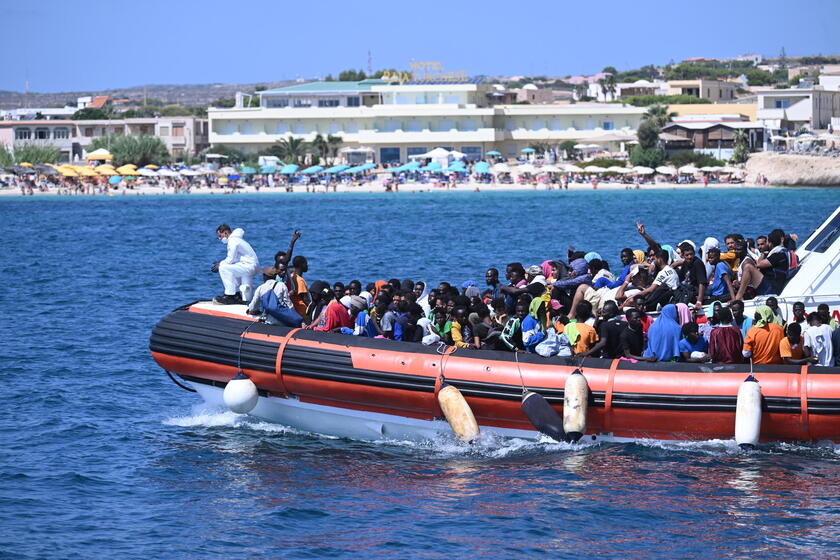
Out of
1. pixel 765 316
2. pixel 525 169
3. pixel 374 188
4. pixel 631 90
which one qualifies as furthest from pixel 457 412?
pixel 631 90

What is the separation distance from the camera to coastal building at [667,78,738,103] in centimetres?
12744

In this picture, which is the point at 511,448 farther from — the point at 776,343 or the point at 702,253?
the point at 702,253

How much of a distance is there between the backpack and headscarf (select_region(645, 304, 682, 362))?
4.15 meters

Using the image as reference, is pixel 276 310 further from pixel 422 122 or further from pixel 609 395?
pixel 422 122

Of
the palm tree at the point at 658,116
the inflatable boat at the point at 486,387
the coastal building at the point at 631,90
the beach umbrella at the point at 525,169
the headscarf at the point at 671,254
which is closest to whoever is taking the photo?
the inflatable boat at the point at 486,387

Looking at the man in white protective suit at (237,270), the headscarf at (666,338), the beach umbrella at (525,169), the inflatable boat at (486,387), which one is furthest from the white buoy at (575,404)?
the beach umbrella at (525,169)

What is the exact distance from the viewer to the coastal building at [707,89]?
5017 inches

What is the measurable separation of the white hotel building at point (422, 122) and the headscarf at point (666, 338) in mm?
85432

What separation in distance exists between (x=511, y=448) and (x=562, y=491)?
45.8 inches

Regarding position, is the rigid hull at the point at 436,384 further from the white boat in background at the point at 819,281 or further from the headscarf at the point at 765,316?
the white boat in background at the point at 819,281

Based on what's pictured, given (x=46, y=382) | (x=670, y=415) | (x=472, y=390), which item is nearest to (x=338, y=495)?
(x=472, y=390)

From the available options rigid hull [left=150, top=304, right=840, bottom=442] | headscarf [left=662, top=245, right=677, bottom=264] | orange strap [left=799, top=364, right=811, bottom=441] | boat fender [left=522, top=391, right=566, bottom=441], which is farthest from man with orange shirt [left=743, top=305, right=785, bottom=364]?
headscarf [left=662, top=245, right=677, bottom=264]

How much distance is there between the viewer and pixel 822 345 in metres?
12.8

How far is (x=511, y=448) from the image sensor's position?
1364 centimetres
